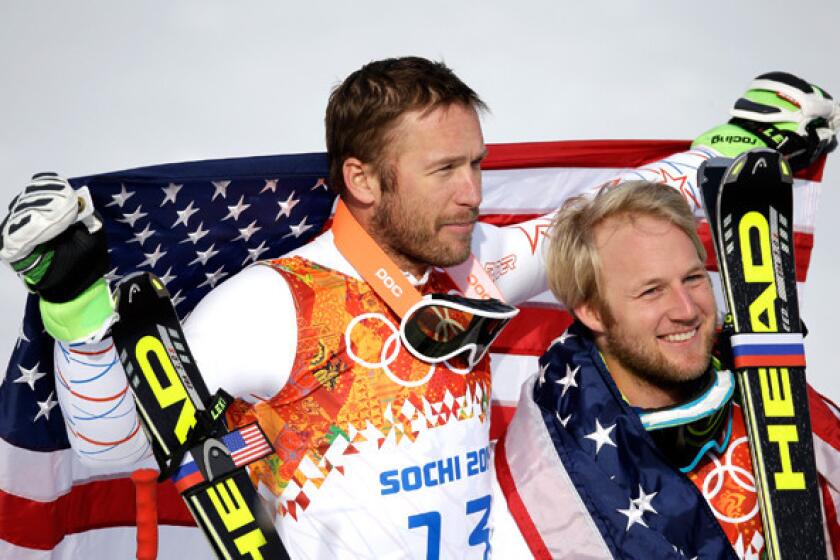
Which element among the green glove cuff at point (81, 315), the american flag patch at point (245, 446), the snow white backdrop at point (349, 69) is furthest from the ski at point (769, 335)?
the snow white backdrop at point (349, 69)

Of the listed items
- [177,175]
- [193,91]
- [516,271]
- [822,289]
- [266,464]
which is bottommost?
[822,289]

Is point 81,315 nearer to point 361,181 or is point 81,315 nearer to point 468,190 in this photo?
point 361,181

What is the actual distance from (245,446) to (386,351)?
0.33m

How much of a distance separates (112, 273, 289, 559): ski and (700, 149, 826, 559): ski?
2.90 ft

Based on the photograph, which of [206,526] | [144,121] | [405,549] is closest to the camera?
[206,526]

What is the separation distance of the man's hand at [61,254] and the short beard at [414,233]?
55cm

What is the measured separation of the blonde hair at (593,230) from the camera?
2.05 meters

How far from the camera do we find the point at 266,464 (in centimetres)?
202

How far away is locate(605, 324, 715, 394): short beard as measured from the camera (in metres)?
1.96

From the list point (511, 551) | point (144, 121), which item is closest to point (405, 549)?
point (511, 551)

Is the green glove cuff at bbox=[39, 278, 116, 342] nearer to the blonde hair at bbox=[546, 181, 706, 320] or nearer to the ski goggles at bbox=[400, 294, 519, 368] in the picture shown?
the ski goggles at bbox=[400, 294, 519, 368]

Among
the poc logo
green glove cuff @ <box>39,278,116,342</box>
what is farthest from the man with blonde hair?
green glove cuff @ <box>39,278,116,342</box>

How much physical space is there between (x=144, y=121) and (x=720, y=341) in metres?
2.32

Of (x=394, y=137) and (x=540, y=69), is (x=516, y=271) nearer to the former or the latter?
(x=394, y=137)
